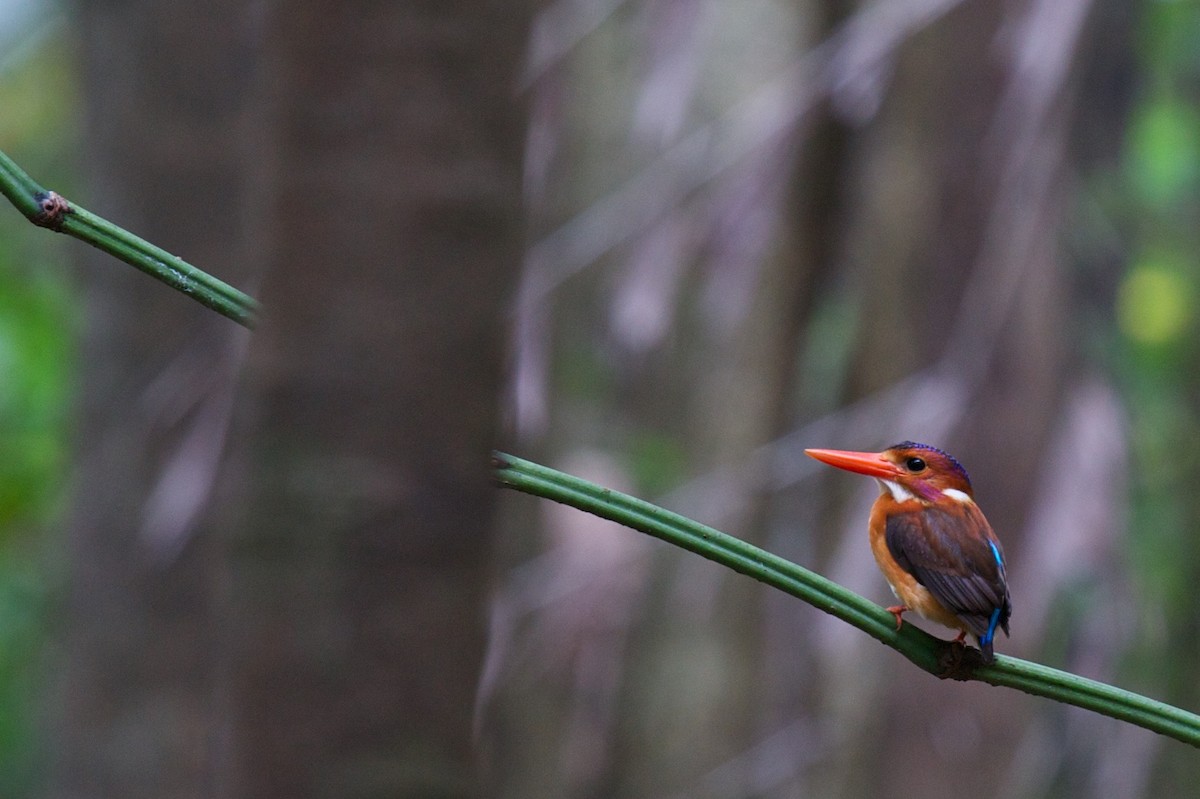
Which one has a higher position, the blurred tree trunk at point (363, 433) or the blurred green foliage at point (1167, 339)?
the blurred green foliage at point (1167, 339)

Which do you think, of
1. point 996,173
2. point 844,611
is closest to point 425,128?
Result: point 844,611

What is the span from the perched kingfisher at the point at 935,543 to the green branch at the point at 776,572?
0.43 m

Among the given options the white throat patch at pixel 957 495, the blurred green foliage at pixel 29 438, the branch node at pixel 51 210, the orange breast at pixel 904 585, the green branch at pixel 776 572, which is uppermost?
the blurred green foliage at pixel 29 438

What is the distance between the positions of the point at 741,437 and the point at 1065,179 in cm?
182

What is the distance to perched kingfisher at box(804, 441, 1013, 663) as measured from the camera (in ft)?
6.67

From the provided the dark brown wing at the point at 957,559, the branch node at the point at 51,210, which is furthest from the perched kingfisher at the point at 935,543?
the branch node at the point at 51,210

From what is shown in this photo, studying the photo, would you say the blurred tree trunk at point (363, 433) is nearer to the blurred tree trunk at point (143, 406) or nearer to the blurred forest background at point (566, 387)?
the blurred forest background at point (566, 387)

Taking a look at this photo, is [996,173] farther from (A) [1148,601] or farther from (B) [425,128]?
(B) [425,128]

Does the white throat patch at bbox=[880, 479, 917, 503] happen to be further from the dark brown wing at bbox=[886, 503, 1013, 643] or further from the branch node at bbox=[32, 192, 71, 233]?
the branch node at bbox=[32, 192, 71, 233]

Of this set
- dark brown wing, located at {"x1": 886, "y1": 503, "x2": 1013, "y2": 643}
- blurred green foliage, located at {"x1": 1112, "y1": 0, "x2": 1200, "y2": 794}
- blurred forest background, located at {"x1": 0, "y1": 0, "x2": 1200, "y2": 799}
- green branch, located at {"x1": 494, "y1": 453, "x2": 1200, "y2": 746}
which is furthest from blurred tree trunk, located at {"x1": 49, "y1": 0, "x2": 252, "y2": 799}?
blurred green foliage, located at {"x1": 1112, "y1": 0, "x2": 1200, "y2": 794}

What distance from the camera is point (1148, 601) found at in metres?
5.16

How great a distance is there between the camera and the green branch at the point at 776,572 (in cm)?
133

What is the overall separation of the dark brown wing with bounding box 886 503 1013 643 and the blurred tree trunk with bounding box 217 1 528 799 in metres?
0.67

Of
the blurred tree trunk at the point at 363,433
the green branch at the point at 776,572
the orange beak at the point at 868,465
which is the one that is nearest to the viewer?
the green branch at the point at 776,572
